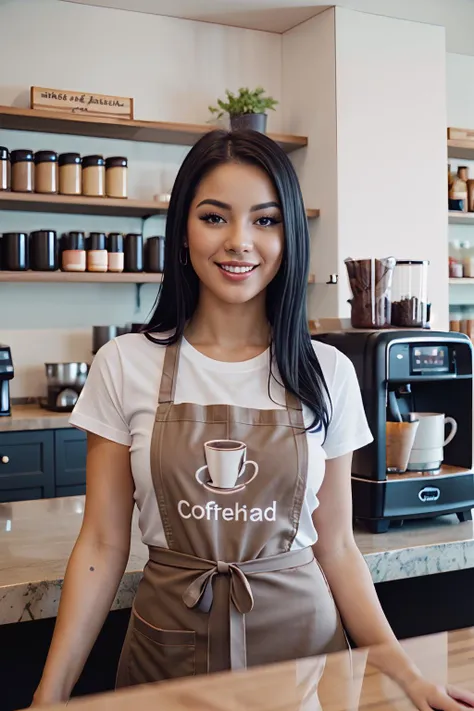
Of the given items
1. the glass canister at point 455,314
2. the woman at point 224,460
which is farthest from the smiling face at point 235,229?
the glass canister at point 455,314

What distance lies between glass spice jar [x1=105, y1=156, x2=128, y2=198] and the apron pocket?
2792mm

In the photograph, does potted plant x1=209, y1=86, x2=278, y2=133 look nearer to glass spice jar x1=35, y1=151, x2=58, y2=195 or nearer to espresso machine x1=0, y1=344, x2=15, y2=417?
glass spice jar x1=35, y1=151, x2=58, y2=195

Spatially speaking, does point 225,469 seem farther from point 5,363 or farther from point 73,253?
point 73,253

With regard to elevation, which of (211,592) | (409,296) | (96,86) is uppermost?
(96,86)

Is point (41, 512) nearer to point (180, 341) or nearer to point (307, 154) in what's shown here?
point (180, 341)

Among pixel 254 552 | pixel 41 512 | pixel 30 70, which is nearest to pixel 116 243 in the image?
pixel 30 70

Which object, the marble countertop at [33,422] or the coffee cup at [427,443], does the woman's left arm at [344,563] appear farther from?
the marble countertop at [33,422]

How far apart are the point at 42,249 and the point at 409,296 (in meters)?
2.19

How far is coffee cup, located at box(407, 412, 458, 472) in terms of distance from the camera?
1867 millimetres

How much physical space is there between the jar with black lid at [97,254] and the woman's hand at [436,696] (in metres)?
3.15

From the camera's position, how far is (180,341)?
1.43m

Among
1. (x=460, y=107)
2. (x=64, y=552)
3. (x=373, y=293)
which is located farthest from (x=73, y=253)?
(x=460, y=107)

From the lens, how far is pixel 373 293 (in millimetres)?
1939

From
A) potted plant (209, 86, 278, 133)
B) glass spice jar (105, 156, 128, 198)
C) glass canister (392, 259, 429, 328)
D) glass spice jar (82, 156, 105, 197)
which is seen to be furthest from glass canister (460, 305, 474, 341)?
glass canister (392, 259, 429, 328)
